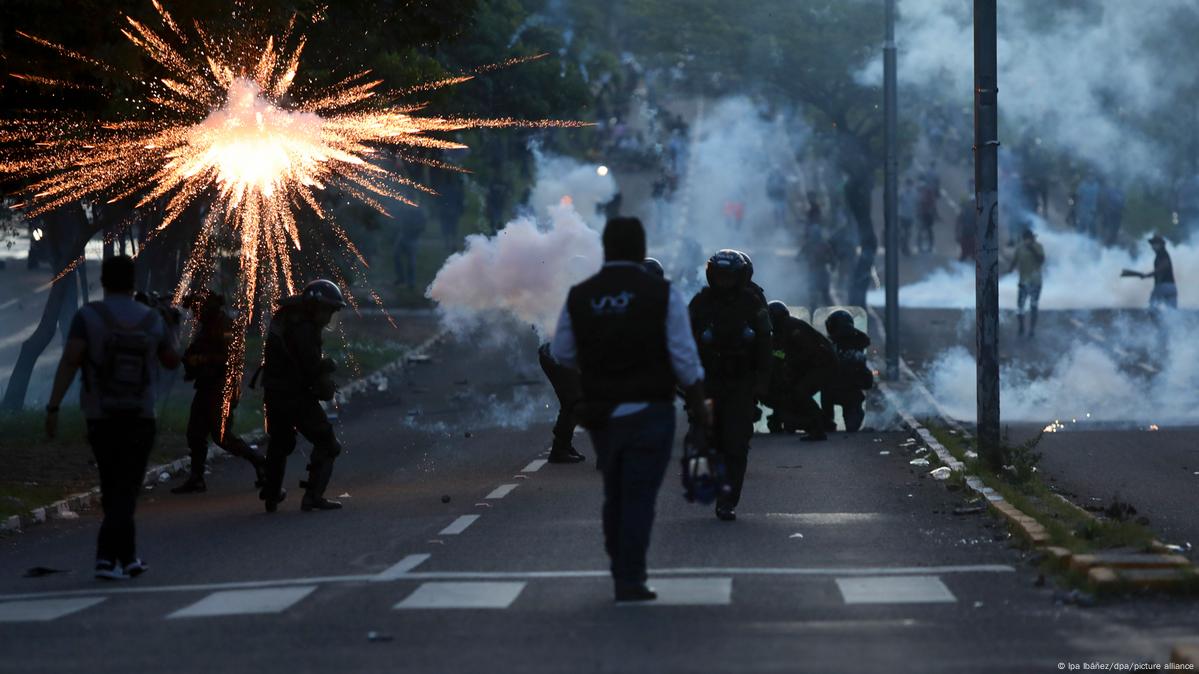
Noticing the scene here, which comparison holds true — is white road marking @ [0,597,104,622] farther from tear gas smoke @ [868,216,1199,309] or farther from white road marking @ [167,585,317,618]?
tear gas smoke @ [868,216,1199,309]

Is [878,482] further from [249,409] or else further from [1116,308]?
[1116,308]

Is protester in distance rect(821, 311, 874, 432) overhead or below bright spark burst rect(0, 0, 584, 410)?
below

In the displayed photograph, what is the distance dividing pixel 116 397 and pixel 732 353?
13.2ft

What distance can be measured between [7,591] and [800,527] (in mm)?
4730

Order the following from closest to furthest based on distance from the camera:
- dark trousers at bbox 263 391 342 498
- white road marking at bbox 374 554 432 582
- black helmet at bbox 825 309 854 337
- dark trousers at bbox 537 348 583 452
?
1. white road marking at bbox 374 554 432 582
2. dark trousers at bbox 263 391 342 498
3. dark trousers at bbox 537 348 583 452
4. black helmet at bbox 825 309 854 337

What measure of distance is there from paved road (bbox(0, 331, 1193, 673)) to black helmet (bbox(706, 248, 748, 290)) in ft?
4.97

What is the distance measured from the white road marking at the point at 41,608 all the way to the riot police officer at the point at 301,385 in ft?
13.9

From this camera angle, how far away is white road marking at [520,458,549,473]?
59.5 ft

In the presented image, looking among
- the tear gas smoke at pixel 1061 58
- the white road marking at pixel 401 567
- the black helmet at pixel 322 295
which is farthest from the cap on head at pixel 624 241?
the tear gas smoke at pixel 1061 58

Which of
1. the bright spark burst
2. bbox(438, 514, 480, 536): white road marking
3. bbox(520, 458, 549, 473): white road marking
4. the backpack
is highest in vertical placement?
the bright spark burst

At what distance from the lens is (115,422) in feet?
Answer: 38.1

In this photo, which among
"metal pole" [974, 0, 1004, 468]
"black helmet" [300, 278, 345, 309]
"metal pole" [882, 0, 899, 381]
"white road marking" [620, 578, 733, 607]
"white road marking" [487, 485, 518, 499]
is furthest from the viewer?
"metal pole" [882, 0, 899, 381]

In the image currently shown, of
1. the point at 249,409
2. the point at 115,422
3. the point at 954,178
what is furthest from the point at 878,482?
the point at 954,178

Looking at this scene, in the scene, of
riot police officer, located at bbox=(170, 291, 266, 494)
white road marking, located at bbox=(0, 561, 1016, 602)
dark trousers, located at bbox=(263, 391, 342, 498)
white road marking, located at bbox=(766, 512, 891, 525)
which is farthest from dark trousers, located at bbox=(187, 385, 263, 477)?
white road marking, located at bbox=(0, 561, 1016, 602)
